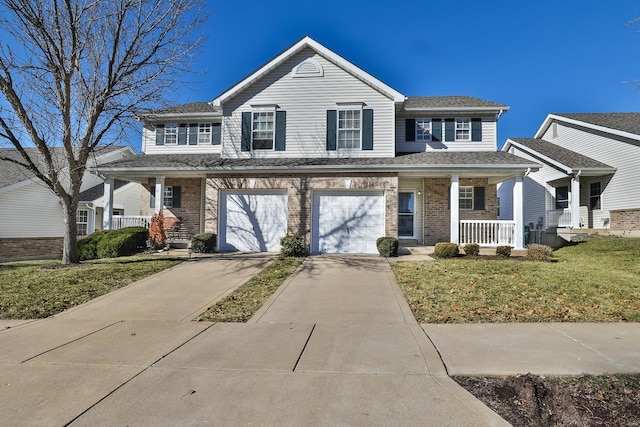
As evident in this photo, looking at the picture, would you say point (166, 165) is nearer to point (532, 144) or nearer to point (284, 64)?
point (284, 64)

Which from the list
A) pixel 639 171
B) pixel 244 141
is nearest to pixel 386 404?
pixel 244 141

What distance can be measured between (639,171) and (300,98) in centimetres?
1476

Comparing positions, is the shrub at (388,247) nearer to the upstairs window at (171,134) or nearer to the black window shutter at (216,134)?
the black window shutter at (216,134)

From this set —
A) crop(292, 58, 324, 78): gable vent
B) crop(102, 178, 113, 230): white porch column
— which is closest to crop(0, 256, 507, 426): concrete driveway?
crop(102, 178, 113, 230): white porch column

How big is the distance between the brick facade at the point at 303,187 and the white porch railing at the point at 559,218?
10579 mm

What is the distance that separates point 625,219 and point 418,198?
8.84 m

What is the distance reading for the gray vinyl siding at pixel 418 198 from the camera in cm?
1684

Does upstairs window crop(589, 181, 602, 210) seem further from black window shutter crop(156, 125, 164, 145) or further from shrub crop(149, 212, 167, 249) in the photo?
black window shutter crop(156, 125, 164, 145)

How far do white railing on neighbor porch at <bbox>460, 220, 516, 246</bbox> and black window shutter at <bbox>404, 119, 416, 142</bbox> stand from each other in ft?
15.2

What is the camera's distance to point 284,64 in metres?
15.4

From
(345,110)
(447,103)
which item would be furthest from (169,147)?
(447,103)

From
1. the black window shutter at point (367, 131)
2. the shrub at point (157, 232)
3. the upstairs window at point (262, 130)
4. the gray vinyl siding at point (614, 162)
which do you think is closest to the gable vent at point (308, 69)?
the upstairs window at point (262, 130)

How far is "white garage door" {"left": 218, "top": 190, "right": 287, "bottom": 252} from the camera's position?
14.8m

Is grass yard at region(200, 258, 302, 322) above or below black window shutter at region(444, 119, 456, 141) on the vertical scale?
below
